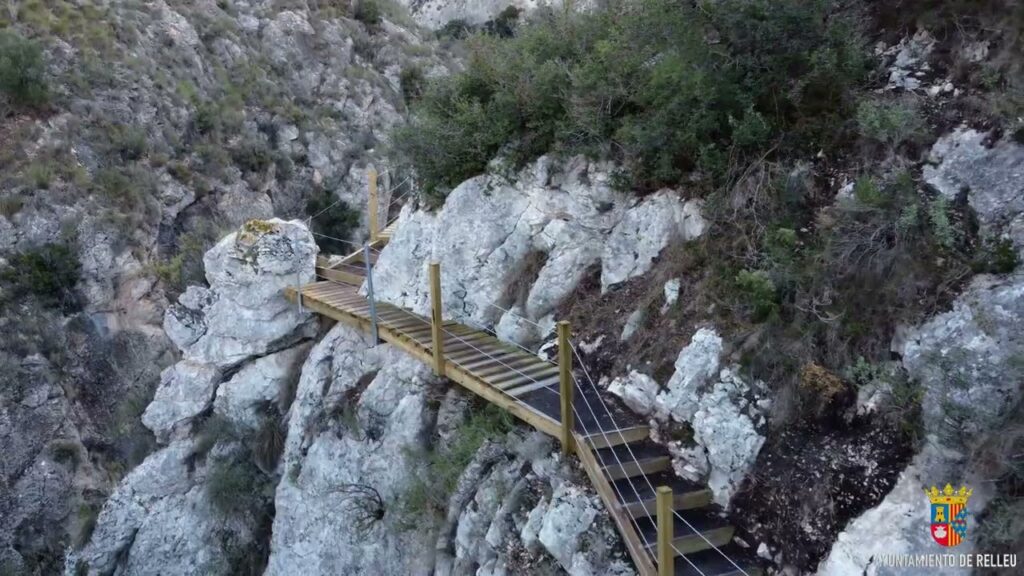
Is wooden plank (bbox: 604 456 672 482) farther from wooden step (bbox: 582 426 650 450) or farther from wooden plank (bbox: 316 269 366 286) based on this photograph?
wooden plank (bbox: 316 269 366 286)

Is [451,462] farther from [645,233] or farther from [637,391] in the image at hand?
[645,233]

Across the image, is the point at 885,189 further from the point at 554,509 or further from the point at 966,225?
the point at 554,509

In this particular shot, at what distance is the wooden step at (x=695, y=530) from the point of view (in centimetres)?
462

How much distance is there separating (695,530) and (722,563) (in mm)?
272

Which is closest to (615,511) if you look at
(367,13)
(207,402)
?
(207,402)

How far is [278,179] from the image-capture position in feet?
60.1

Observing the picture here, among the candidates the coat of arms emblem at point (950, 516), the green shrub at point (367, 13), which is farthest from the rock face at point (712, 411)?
the green shrub at point (367, 13)

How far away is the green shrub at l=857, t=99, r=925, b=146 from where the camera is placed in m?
5.06

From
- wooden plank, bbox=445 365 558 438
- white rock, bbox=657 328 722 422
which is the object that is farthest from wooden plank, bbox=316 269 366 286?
white rock, bbox=657 328 722 422

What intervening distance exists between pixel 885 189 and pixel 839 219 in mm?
385

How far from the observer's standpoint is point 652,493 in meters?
5.14

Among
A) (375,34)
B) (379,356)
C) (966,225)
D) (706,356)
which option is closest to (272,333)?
(379,356)

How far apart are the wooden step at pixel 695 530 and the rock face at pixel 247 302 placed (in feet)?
23.1

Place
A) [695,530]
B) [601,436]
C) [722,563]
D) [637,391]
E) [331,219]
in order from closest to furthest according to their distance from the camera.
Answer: [722,563] → [695,530] → [601,436] → [637,391] → [331,219]
